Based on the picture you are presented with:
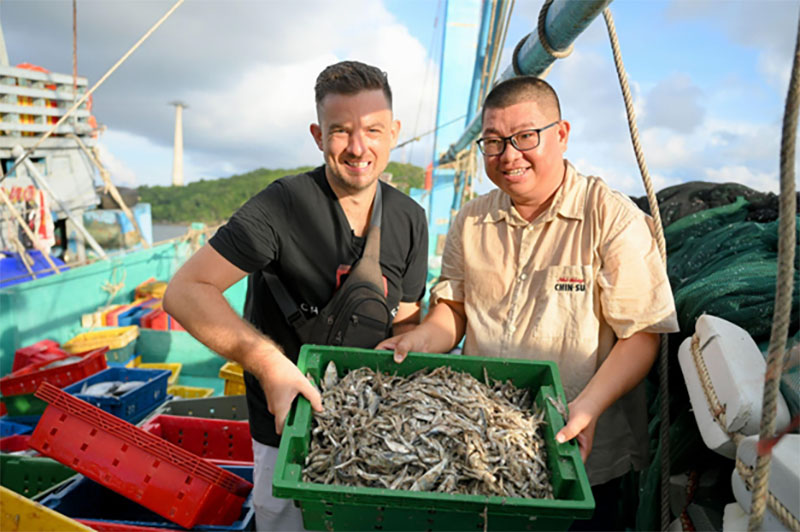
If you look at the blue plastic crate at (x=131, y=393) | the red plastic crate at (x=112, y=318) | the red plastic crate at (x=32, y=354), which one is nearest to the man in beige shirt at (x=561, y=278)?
the blue plastic crate at (x=131, y=393)

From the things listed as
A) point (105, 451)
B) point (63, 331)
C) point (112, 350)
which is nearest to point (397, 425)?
point (105, 451)

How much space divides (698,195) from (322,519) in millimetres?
3694

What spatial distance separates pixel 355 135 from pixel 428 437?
4.16 ft

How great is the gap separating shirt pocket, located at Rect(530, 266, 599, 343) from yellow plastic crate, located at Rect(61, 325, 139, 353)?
20.1 ft

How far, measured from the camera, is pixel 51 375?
4.61 meters

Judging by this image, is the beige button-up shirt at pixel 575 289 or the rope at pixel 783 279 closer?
the rope at pixel 783 279

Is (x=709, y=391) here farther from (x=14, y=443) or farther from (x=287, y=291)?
(x=14, y=443)

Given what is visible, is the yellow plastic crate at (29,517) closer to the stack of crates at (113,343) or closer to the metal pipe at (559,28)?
the metal pipe at (559,28)

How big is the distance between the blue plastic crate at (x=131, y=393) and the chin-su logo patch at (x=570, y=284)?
339 cm

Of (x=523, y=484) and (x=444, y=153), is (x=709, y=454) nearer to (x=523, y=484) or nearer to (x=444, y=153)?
(x=523, y=484)

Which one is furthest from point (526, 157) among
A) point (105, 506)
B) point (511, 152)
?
point (105, 506)

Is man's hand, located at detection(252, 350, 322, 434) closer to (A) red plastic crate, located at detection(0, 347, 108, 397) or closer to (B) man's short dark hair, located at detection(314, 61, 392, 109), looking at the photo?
(B) man's short dark hair, located at detection(314, 61, 392, 109)

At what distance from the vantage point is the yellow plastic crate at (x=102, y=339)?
6.64 metres

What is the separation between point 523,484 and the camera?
1592mm
